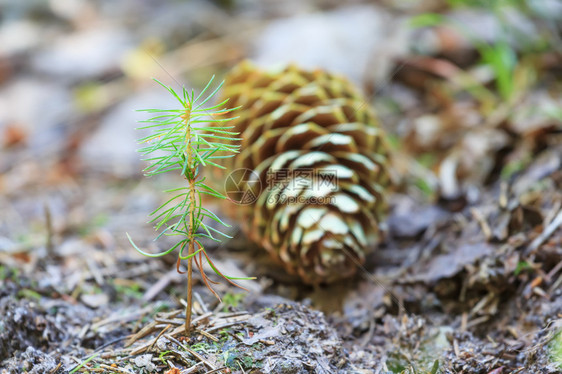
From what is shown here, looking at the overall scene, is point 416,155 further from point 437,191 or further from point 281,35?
point 281,35

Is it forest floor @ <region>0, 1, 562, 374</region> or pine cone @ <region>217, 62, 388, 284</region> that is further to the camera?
pine cone @ <region>217, 62, 388, 284</region>

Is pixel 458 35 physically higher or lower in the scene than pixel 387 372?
higher

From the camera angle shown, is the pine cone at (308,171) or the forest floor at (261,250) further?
the pine cone at (308,171)

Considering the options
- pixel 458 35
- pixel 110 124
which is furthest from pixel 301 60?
pixel 110 124
